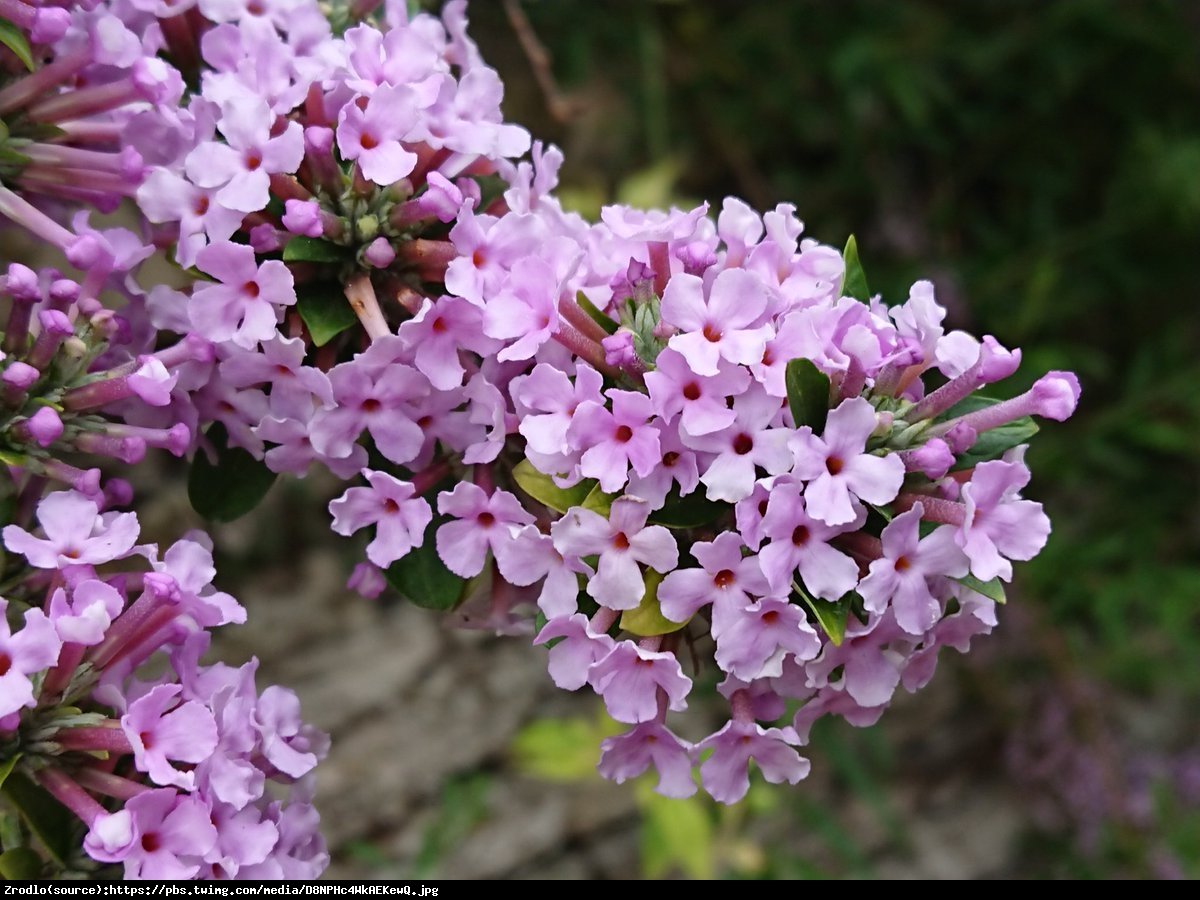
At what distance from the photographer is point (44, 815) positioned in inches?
31.3

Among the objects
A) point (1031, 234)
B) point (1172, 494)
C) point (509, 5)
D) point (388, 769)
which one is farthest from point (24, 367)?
point (1172, 494)

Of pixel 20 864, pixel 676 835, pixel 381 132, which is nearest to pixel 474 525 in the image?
pixel 381 132

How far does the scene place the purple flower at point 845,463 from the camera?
68 cm

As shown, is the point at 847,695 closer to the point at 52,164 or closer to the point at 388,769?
the point at 52,164

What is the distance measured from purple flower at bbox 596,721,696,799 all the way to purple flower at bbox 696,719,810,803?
0.02 m

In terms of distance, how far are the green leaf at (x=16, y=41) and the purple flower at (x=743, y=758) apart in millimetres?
688

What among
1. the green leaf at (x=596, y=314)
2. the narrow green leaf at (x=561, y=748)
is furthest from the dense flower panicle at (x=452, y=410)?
the narrow green leaf at (x=561, y=748)

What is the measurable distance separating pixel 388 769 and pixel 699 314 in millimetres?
1668

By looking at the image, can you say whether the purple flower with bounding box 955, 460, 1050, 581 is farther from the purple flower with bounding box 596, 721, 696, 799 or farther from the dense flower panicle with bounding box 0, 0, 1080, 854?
the purple flower with bounding box 596, 721, 696, 799

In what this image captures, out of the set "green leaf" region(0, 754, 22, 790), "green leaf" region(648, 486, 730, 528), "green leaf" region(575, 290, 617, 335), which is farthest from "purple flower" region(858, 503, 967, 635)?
"green leaf" region(0, 754, 22, 790)

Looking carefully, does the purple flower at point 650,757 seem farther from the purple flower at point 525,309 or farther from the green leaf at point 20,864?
the green leaf at point 20,864

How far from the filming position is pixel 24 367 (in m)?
0.75

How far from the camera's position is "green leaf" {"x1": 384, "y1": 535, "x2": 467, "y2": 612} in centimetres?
84
